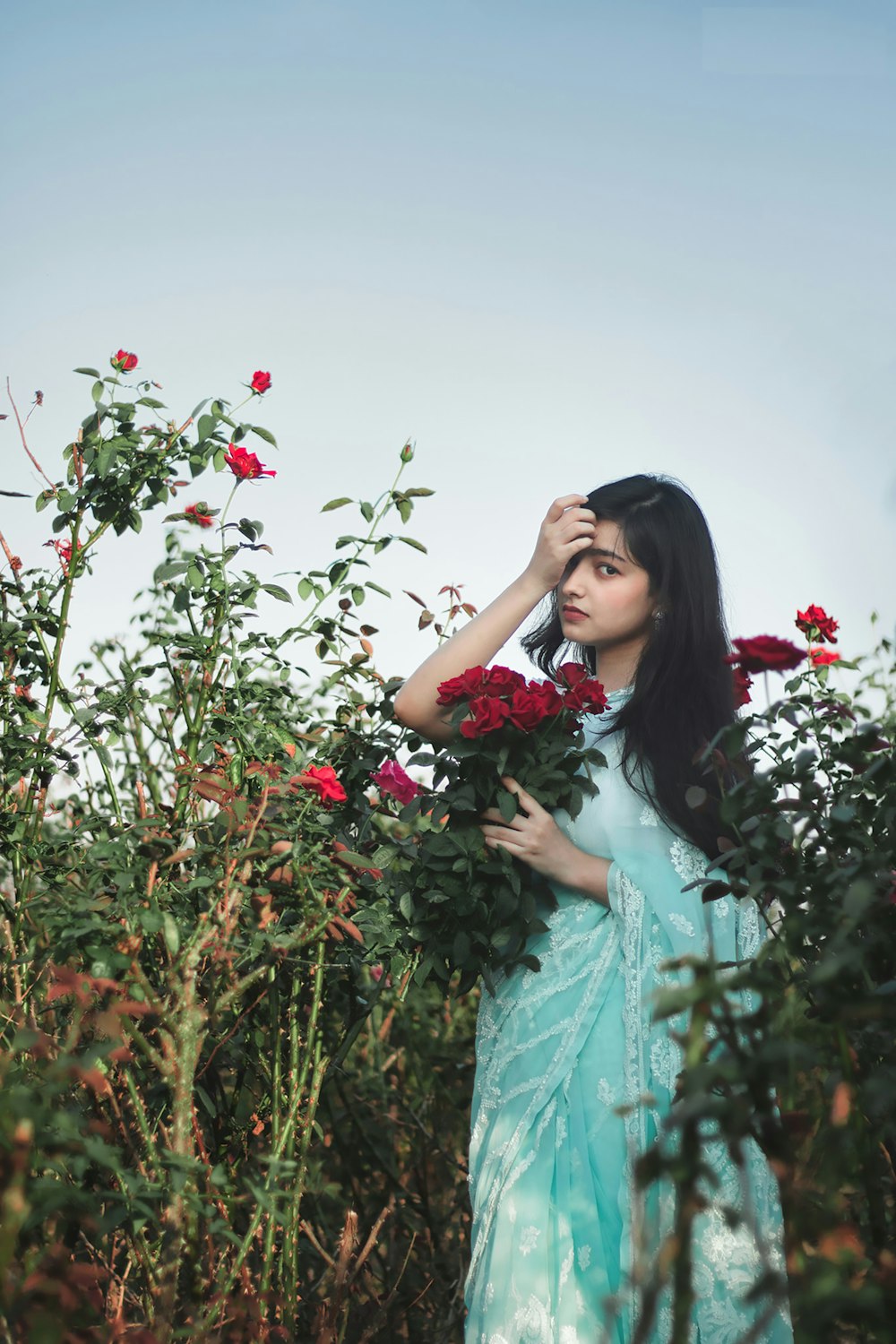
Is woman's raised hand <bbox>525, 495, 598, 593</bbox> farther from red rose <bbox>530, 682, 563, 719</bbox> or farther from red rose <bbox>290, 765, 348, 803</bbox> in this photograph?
red rose <bbox>290, 765, 348, 803</bbox>

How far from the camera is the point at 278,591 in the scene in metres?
2.43

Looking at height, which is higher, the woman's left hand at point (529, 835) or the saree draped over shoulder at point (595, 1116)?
the woman's left hand at point (529, 835)

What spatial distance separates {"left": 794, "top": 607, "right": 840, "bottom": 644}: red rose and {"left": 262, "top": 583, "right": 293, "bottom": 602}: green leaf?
1.11m

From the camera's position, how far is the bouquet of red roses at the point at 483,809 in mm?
1866

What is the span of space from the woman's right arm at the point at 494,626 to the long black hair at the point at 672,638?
182 millimetres

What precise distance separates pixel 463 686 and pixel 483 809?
21 centimetres

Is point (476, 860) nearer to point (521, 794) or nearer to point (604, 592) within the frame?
point (521, 794)

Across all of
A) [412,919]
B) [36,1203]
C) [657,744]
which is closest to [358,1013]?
[412,919]

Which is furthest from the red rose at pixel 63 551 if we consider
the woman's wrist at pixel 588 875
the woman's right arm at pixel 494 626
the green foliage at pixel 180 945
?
the woman's wrist at pixel 588 875

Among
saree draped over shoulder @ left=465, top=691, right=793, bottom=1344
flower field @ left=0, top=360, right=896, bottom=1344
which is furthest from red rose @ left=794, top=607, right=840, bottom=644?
saree draped over shoulder @ left=465, top=691, right=793, bottom=1344

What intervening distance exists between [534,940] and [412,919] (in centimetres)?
23

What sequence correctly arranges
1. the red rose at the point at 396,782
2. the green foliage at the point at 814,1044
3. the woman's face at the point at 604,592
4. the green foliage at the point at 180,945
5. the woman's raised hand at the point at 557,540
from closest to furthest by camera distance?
1. the green foliage at the point at 814,1044
2. the green foliage at the point at 180,945
3. the red rose at the point at 396,782
4. the woman's raised hand at the point at 557,540
5. the woman's face at the point at 604,592

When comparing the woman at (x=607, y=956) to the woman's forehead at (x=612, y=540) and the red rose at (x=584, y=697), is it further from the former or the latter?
the red rose at (x=584, y=697)

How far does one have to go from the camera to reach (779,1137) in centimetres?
91
